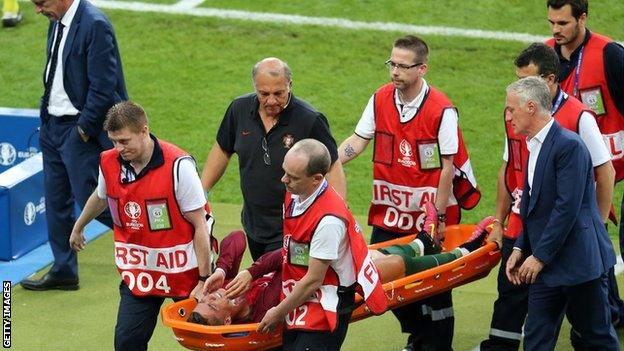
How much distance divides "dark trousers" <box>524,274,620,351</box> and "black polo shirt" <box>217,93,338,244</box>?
4.73ft

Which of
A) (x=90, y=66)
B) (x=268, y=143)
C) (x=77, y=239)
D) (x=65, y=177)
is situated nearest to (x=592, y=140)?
(x=268, y=143)

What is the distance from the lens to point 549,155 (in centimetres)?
747

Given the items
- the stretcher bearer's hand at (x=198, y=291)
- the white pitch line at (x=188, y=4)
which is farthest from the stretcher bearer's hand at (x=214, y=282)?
the white pitch line at (x=188, y=4)

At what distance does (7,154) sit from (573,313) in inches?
228

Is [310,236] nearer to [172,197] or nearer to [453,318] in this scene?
[172,197]

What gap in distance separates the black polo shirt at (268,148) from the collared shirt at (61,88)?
195 centimetres

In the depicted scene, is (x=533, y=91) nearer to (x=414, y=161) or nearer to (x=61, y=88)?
(x=414, y=161)

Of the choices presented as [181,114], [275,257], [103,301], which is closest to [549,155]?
[275,257]

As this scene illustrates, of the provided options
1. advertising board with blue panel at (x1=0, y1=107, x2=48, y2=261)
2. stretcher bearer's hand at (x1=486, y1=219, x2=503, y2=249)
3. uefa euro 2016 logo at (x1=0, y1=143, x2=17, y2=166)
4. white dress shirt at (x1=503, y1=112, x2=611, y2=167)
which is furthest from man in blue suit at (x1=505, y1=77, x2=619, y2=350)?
uefa euro 2016 logo at (x1=0, y1=143, x2=17, y2=166)

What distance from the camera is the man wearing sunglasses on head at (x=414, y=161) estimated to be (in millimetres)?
8641

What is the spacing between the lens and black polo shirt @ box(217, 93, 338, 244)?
27.0 ft

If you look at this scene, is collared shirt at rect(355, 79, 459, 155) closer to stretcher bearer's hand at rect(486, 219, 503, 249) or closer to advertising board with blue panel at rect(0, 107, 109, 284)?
stretcher bearer's hand at rect(486, 219, 503, 249)

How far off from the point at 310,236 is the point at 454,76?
7352 mm

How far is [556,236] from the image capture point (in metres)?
7.47
